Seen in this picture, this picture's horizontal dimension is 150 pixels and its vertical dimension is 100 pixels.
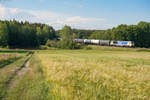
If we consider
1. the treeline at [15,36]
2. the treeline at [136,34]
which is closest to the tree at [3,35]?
the treeline at [15,36]

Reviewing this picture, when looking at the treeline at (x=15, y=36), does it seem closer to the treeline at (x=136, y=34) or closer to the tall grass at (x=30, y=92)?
the treeline at (x=136, y=34)

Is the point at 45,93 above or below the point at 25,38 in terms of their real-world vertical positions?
below

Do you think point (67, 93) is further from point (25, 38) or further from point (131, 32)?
point (131, 32)

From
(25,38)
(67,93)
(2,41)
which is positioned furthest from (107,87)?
(25,38)

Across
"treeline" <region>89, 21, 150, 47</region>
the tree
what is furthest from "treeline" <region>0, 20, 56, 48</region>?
"treeline" <region>89, 21, 150, 47</region>

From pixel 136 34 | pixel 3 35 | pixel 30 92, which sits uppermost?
pixel 3 35

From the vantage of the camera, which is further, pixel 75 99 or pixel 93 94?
pixel 93 94

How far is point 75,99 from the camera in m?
6.02

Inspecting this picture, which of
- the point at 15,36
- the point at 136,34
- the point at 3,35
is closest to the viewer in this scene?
the point at 3,35

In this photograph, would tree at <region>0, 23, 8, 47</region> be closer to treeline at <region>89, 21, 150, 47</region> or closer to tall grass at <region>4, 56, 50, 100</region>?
treeline at <region>89, 21, 150, 47</region>

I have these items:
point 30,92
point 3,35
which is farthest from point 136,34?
point 30,92

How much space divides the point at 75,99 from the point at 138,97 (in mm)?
2654

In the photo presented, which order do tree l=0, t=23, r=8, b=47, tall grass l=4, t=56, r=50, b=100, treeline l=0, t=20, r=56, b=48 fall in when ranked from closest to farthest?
tall grass l=4, t=56, r=50, b=100, tree l=0, t=23, r=8, b=47, treeline l=0, t=20, r=56, b=48

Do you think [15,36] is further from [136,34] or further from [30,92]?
[30,92]
